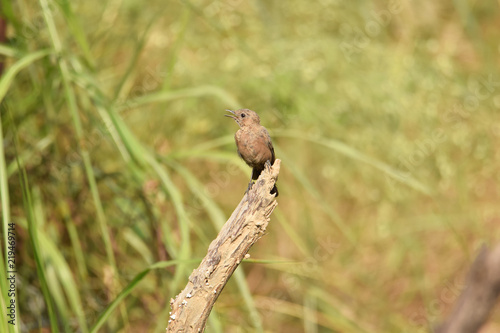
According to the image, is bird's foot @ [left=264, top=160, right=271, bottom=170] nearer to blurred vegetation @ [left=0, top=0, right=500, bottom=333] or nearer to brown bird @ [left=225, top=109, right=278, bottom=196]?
brown bird @ [left=225, top=109, right=278, bottom=196]

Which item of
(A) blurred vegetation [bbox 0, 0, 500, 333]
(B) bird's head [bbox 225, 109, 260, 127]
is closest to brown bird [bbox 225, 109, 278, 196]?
(B) bird's head [bbox 225, 109, 260, 127]

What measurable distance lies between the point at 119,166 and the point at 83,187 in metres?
0.25

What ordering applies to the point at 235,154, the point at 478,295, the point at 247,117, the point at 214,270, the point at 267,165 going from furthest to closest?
1. the point at 478,295
2. the point at 235,154
3. the point at 247,117
4. the point at 267,165
5. the point at 214,270

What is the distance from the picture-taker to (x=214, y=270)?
1.24 meters

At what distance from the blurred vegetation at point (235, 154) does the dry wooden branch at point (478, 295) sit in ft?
0.38

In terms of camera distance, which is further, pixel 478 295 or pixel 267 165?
pixel 478 295

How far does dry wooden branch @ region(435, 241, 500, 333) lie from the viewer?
2.75 m

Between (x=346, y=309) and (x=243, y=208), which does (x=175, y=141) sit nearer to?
(x=346, y=309)

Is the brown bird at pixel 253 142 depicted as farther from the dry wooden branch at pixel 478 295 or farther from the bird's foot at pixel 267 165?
the dry wooden branch at pixel 478 295

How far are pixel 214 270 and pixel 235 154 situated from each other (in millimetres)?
1195


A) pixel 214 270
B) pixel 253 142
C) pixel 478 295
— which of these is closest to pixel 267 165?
pixel 253 142

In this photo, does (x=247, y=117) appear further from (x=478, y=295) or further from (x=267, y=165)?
(x=478, y=295)

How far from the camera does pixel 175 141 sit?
2.86m

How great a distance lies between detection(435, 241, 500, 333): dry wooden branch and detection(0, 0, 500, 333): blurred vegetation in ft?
0.38
